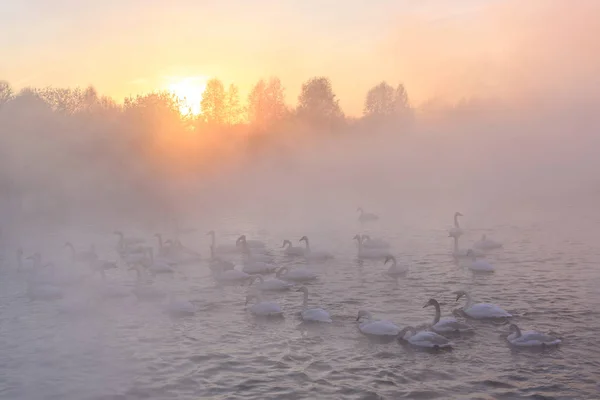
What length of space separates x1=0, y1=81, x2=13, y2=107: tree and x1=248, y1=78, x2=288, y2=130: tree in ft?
124

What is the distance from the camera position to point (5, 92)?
197 ft

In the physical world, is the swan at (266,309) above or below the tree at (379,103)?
below

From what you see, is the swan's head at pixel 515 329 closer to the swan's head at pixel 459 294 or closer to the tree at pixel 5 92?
the swan's head at pixel 459 294

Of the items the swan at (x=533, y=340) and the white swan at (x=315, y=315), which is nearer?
the swan at (x=533, y=340)

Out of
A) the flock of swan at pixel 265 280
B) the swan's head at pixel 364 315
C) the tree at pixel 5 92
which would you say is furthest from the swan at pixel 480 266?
the tree at pixel 5 92

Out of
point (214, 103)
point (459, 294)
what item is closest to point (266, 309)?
point (459, 294)

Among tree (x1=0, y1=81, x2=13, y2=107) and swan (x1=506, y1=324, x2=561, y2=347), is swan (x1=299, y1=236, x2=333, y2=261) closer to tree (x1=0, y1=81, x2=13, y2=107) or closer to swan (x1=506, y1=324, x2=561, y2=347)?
swan (x1=506, y1=324, x2=561, y2=347)

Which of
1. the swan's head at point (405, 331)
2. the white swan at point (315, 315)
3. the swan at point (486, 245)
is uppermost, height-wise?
the swan at point (486, 245)

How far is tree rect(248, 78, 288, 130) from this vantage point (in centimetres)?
9109

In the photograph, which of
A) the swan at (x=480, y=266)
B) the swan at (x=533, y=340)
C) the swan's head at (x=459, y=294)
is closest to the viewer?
the swan at (x=533, y=340)

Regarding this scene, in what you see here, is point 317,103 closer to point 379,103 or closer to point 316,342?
point 379,103

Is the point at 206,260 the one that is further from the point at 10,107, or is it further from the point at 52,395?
the point at 10,107

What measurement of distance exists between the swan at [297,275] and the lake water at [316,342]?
60cm

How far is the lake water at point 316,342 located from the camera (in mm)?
13242
